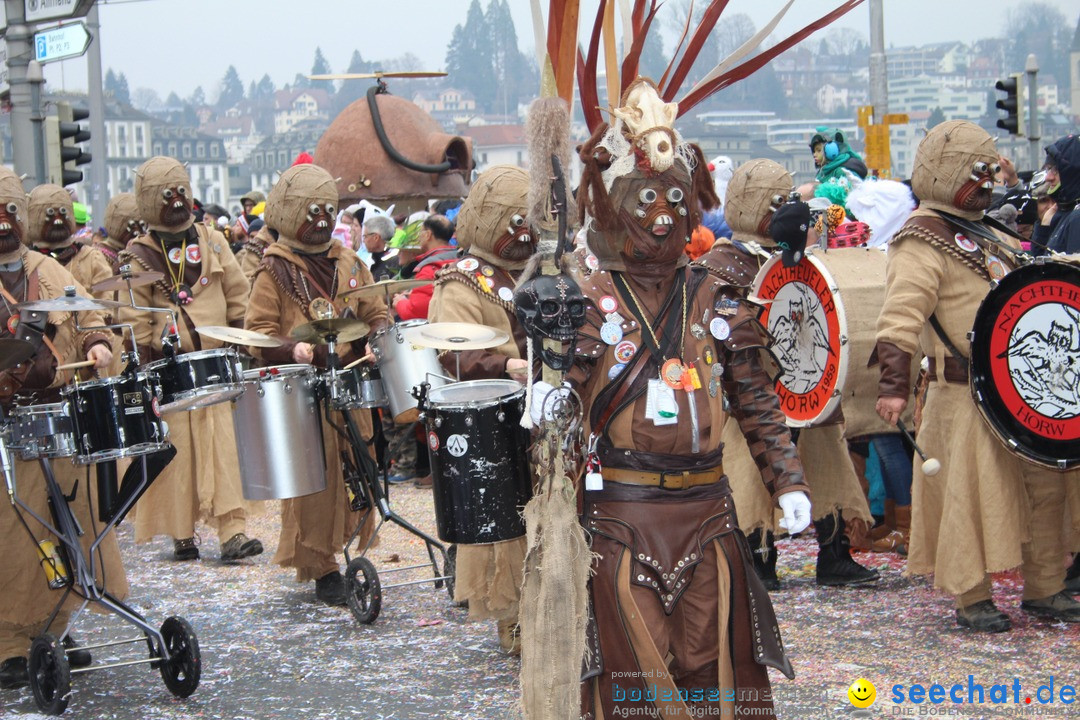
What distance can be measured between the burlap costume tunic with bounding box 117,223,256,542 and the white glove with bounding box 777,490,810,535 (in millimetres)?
5254

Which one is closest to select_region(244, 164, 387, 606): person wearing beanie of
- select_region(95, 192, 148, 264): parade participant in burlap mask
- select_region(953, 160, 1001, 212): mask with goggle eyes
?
select_region(953, 160, 1001, 212): mask with goggle eyes

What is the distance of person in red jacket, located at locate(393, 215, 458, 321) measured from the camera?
31.1 ft

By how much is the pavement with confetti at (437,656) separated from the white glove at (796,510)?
→ 1.35 m

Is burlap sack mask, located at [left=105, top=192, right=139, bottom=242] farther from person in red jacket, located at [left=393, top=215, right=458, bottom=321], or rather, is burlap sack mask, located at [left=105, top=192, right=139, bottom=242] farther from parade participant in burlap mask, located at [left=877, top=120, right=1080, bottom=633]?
parade participant in burlap mask, located at [left=877, top=120, right=1080, bottom=633]

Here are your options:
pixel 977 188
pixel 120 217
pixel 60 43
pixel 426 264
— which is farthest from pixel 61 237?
pixel 977 188

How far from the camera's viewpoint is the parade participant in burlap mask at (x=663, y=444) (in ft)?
14.6

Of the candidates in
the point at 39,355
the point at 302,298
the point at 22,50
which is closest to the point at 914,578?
the point at 302,298

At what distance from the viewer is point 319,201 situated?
26.0ft

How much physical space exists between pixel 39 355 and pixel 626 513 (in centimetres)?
333

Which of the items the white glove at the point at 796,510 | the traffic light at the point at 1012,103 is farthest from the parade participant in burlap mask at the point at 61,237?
the traffic light at the point at 1012,103

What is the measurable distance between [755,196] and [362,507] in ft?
9.05

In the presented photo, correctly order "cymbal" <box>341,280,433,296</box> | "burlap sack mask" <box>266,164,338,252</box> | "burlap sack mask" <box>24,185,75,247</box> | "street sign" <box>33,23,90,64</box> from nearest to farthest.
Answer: "cymbal" <box>341,280,433,296</box>, "burlap sack mask" <box>266,164,338,252</box>, "burlap sack mask" <box>24,185,75,247</box>, "street sign" <box>33,23,90,64</box>

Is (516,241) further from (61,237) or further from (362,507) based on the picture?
(61,237)

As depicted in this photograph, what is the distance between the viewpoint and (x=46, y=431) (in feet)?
20.2
